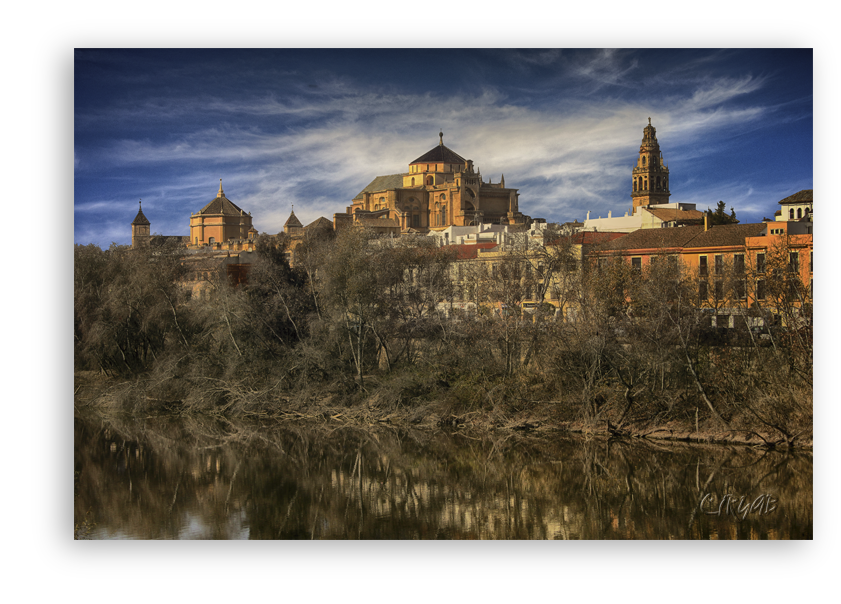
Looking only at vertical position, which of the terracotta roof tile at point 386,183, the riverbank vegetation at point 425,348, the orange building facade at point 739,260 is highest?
the terracotta roof tile at point 386,183

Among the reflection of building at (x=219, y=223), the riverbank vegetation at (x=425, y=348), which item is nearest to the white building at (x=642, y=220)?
the riverbank vegetation at (x=425, y=348)

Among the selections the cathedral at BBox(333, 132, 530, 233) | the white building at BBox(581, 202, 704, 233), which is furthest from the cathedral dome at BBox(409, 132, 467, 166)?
the white building at BBox(581, 202, 704, 233)

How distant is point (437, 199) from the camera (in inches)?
1736

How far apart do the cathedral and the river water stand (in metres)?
31.9

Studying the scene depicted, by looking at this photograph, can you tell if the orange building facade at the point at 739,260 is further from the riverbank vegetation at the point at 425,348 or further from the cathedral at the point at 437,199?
the cathedral at the point at 437,199

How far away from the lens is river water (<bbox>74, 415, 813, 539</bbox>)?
5.62 meters

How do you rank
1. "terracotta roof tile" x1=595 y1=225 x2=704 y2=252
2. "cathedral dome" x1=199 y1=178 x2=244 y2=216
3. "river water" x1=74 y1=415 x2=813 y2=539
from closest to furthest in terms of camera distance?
"river water" x1=74 y1=415 x2=813 y2=539 < "terracotta roof tile" x1=595 y1=225 x2=704 y2=252 < "cathedral dome" x1=199 y1=178 x2=244 y2=216

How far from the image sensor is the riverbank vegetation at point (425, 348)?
8.84 metres

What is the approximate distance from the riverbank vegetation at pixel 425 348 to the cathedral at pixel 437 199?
28430 millimetres

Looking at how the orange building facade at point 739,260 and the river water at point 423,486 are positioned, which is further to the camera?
the orange building facade at point 739,260

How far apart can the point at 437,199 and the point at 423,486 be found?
1478 inches

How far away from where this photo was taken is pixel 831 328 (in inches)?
146

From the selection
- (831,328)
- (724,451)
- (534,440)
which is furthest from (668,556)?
(534,440)

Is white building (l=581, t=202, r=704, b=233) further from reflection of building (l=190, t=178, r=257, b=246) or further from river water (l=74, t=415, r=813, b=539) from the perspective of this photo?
reflection of building (l=190, t=178, r=257, b=246)
